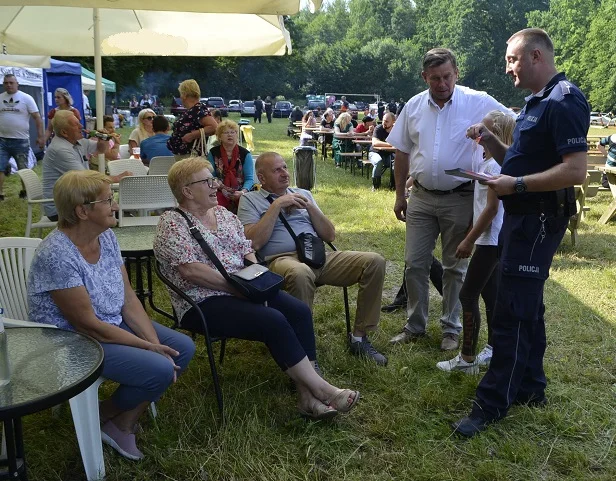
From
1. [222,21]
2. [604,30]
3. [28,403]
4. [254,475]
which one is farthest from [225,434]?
[604,30]

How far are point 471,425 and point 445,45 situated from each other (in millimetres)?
82101

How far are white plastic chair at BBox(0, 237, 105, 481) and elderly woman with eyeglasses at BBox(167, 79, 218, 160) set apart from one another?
2.99 meters

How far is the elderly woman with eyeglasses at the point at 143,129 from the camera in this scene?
27.9 feet

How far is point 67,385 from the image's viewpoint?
1876 millimetres

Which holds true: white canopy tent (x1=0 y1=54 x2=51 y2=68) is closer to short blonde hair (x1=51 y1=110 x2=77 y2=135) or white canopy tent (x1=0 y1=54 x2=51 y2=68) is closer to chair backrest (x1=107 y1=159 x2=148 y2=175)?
chair backrest (x1=107 y1=159 x2=148 y2=175)

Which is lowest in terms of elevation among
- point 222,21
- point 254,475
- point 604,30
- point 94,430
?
point 254,475

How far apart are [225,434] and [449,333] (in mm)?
1825

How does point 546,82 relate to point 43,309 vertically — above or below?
above

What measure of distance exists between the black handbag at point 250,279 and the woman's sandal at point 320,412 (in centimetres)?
58

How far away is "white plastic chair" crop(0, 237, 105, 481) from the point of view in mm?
2438

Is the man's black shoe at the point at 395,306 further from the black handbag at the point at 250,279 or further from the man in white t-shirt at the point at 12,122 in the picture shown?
the man in white t-shirt at the point at 12,122

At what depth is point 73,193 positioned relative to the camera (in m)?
2.53

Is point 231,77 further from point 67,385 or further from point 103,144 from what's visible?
point 67,385

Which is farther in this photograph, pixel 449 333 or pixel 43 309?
pixel 449 333
